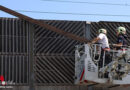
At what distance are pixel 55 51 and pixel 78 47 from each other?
79.1 inches

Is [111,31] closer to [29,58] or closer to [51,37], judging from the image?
[51,37]

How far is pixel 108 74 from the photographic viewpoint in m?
19.5

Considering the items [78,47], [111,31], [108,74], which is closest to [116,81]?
[108,74]

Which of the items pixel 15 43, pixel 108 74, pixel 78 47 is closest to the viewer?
pixel 108 74

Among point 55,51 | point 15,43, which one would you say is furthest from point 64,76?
point 15,43

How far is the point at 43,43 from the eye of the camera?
73.4 feet

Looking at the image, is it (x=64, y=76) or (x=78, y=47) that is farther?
(x=64, y=76)

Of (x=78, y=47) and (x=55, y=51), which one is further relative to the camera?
(x=55, y=51)

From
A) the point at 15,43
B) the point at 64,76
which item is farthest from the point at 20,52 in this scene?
the point at 64,76

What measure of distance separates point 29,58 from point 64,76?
2.09 m

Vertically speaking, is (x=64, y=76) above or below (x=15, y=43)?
below

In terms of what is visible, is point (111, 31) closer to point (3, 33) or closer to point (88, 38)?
point (88, 38)

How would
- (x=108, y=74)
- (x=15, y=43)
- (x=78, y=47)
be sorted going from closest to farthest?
(x=108, y=74) → (x=78, y=47) → (x=15, y=43)

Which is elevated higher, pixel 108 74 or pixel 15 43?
pixel 15 43
